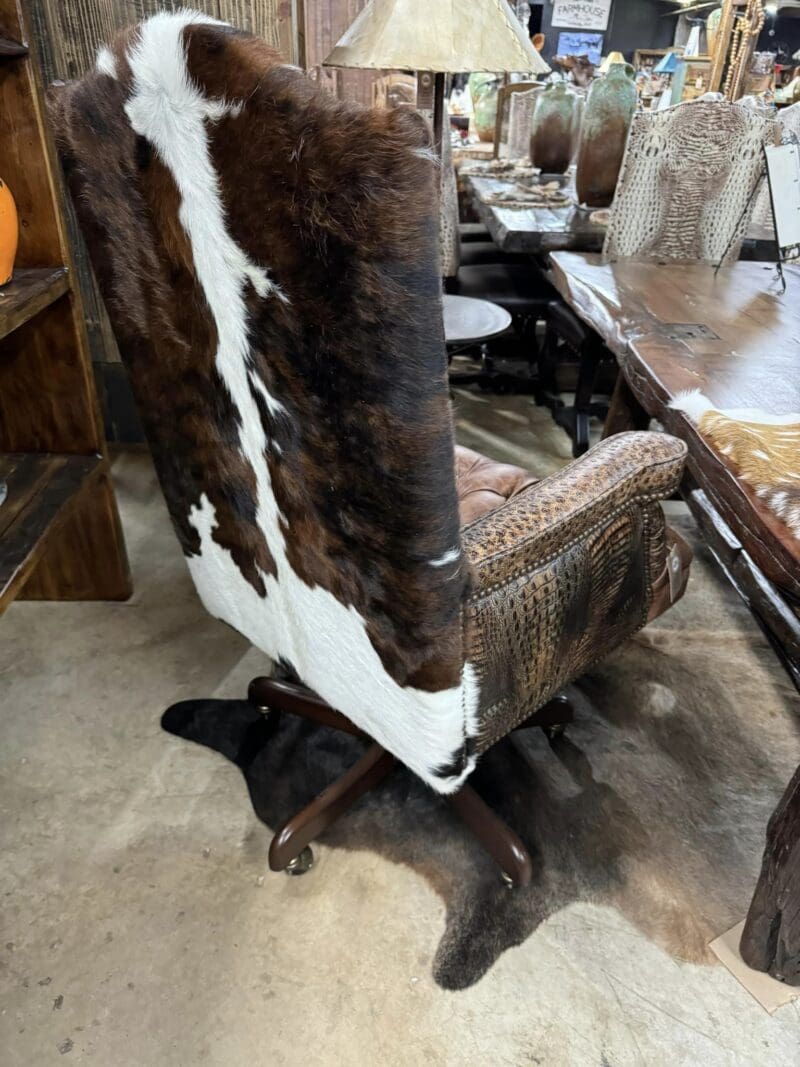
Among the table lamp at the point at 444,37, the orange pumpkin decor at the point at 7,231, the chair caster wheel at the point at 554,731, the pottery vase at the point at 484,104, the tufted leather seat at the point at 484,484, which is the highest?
the table lamp at the point at 444,37

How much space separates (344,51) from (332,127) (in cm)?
125

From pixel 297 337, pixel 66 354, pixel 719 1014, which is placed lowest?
pixel 719 1014

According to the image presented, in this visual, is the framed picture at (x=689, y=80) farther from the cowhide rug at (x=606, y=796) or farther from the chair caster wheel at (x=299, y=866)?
the chair caster wheel at (x=299, y=866)

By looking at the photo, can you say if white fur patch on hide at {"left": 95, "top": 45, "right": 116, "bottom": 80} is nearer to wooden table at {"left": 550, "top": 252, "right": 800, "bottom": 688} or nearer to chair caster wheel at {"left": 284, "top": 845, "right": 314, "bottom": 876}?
wooden table at {"left": 550, "top": 252, "right": 800, "bottom": 688}

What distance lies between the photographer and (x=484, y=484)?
4.45 ft

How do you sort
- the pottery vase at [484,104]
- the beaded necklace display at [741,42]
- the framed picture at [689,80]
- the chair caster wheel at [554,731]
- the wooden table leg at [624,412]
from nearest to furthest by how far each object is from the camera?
1. the chair caster wheel at [554,731]
2. the wooden table leg at [624,412]
3. the beaded necklace display at [741,42]
4. the framed picture at [689,80]
5. the pottery vase at [484,104]

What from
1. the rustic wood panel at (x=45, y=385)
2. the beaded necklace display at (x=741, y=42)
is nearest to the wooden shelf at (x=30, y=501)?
the rustic wood panel at (x=45, y=385)

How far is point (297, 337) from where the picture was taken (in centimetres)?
63

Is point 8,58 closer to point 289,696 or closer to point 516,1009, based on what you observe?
point 289,696

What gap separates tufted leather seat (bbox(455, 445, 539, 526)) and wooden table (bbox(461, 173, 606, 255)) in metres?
1.26

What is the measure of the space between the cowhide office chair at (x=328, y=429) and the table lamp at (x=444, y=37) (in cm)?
89

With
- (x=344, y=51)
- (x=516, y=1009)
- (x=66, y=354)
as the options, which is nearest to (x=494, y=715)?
(x=516, y=1009)

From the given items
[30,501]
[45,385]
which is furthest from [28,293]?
[30,501]

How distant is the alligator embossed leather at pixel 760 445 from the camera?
93 cm
